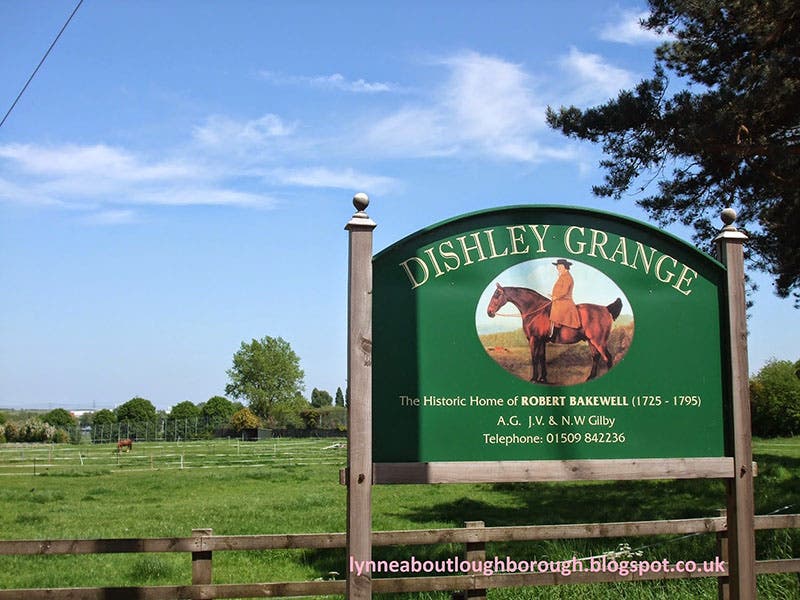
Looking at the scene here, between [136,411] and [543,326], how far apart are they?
112 m

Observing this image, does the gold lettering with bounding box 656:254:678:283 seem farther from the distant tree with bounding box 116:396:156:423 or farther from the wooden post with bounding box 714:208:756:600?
the distant tree with bounding box 116:396:156:423

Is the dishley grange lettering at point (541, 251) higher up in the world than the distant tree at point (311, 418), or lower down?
higher up

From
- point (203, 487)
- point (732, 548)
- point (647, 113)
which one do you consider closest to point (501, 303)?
point (732, 548)

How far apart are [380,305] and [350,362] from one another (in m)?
0.40

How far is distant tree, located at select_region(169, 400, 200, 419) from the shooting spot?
11450 centimetres

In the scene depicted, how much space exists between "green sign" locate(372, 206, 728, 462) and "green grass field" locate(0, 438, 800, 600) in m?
2.80

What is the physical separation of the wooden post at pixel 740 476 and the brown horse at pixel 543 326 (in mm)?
860

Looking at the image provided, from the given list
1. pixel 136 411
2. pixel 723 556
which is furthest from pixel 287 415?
pixel 723 556

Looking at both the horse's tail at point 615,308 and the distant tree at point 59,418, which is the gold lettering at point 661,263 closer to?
the horse's tail at point 615,308

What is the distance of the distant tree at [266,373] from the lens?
134 m

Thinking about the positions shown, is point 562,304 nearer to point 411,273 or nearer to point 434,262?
point 434,262

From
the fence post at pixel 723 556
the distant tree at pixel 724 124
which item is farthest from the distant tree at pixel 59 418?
the fence post at pixel 723 556

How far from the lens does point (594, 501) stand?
20.0m

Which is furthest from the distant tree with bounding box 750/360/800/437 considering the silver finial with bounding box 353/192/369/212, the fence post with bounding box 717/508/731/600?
the silver finial with bounding box 353/192/369/212
